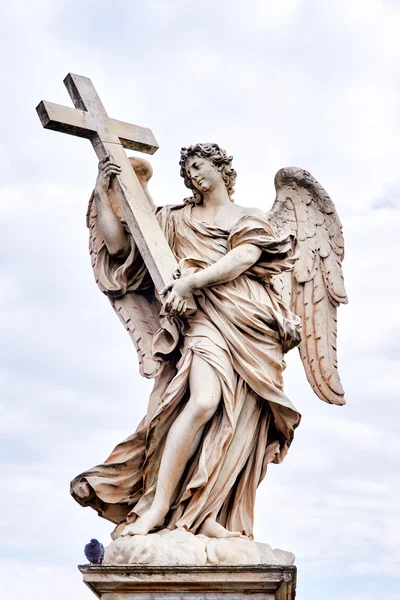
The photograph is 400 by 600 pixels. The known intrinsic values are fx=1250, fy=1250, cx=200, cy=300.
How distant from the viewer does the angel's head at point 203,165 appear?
852 cm

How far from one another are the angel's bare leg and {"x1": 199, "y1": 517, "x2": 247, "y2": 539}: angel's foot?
254 mm

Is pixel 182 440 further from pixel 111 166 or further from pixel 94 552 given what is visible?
pixel 111 166

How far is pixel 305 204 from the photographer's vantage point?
9.73 metres

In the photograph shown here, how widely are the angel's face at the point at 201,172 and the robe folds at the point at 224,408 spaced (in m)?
0.38

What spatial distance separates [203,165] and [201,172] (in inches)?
2.0

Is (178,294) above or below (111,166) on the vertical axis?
below

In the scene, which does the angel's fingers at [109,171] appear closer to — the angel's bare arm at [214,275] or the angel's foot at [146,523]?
the angel's bare arm at [214,275]

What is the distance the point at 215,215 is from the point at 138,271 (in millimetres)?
660

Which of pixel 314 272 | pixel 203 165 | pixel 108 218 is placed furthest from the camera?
pixel 314 272

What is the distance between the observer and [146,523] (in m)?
7.52

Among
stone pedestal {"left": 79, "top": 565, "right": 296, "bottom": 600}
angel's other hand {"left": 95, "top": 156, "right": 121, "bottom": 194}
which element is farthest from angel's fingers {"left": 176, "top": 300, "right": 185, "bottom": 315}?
stone pedestal {"left": 79, "top": 565, "right": 296, "bottom": 600}

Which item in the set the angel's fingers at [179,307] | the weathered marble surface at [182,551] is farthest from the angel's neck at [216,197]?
the weathered marble surface at [182,551]

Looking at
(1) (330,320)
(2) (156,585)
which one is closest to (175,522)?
(2) (156,585)

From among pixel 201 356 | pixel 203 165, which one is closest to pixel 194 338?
pixel 201 356
